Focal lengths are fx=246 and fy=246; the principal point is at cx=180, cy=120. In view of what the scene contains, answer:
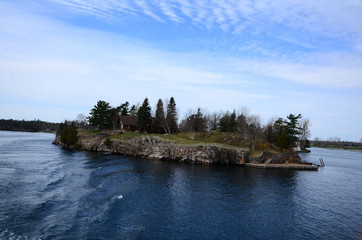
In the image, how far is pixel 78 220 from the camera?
2328 cm

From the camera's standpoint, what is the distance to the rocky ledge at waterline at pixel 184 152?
68.9 metres

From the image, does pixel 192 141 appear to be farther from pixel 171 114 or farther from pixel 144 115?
pixel 171 114

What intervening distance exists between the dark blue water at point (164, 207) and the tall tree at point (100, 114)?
54.9 metres

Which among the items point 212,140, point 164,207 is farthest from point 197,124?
point 164,207

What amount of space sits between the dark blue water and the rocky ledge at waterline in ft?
70.3

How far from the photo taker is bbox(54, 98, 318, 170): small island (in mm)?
70312

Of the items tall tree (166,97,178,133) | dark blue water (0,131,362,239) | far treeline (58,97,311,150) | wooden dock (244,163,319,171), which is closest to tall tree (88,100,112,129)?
far treeline (58,97,311,150)

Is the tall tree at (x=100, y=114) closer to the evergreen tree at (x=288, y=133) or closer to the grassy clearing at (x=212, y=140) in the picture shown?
the grassy clearing at (x=212, y=140)

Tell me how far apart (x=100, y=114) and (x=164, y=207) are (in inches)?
3161

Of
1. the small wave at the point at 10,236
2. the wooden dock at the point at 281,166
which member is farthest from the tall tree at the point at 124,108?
the small wave at the point at 10,236

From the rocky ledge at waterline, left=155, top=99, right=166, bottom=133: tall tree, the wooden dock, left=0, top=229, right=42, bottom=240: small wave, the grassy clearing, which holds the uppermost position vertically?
left=155, top=99, right=166, bottom=133: tall tree

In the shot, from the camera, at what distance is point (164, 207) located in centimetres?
2898

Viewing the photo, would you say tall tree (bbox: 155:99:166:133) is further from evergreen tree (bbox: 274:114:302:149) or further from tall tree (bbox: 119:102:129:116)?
evergreen tree (bbox: 274:114:302:149)

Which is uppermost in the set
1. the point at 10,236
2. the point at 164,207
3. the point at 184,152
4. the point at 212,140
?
the point at 212,140
